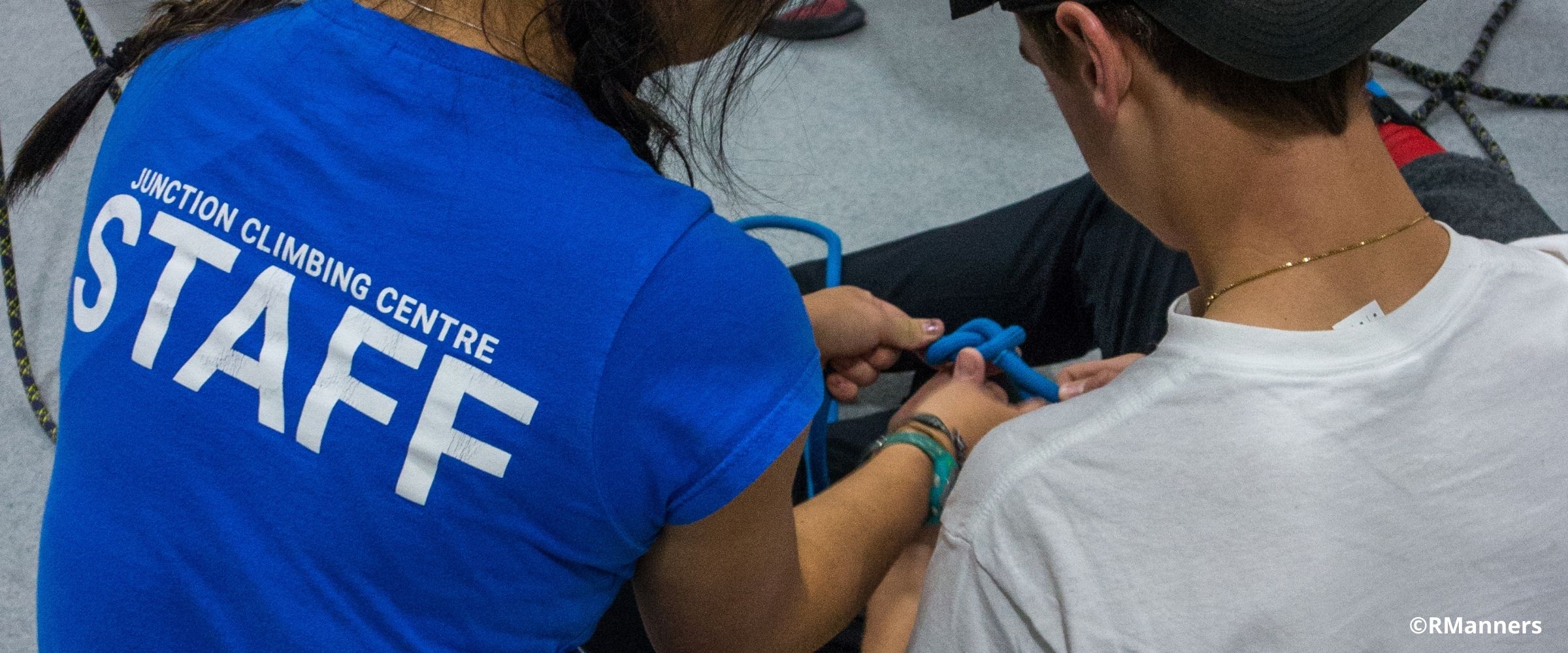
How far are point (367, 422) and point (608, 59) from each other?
22 cm

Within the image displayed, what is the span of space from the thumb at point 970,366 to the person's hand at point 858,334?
0.23 feet

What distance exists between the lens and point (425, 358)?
0.54 meters

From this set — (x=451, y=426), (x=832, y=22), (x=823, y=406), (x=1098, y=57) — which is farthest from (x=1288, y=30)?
(x=832, y=22)

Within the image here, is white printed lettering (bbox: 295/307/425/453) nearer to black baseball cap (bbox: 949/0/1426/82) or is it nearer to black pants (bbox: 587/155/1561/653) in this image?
black baseball cap (bbox: 949/0/1426/82)

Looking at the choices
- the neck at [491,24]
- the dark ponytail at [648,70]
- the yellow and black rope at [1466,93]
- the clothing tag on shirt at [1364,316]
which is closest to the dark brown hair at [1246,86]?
the clothing tag on shirt at [1364,316]

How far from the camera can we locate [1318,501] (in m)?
0.61

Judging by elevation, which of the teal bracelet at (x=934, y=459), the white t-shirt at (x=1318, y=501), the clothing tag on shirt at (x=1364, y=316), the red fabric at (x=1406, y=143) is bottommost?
the teal bracelet at (x=934, y=459)

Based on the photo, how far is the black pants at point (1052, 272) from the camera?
41.9 inches

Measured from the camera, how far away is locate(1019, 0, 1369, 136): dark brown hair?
654mm

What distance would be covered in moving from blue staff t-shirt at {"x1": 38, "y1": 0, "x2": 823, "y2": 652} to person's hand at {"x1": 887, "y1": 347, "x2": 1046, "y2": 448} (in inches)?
16.4

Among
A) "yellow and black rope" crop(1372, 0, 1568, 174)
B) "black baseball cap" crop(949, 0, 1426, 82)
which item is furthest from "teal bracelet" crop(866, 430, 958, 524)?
"yellow and black rope" crop(1372, 0, 1568, 174)

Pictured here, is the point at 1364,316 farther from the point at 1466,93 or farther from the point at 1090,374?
the point at 1466,93

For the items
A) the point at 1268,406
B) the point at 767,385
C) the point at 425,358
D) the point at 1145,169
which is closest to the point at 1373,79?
the point at 1145,169

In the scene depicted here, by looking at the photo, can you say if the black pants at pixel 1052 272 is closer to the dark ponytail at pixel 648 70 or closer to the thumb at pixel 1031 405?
the thumb at pixel 1031 405
